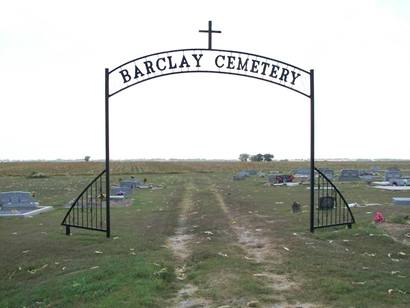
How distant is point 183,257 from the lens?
1059 cm

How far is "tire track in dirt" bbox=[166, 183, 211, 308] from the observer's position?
7168 millimetres

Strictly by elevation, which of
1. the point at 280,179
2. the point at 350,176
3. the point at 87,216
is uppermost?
the point at 350,176

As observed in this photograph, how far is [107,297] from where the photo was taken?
766 centimetres

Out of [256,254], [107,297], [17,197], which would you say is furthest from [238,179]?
[107,297]

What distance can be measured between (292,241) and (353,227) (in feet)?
9.93

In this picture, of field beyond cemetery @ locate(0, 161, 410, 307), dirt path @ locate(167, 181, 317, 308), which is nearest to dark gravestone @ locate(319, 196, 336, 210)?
field beyond cemetery @ locate(0, 161, 410, 307)

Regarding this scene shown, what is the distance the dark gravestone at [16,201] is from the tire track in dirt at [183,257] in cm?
725

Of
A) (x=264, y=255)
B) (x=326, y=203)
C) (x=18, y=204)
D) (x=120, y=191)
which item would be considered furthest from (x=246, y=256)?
(x=120, y=191)

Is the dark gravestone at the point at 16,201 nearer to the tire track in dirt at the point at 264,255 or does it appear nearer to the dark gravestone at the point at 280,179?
the tire track in dirt at the point at 264,255

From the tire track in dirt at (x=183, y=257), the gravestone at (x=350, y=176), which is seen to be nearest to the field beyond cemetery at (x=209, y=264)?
the tire track in dirt at (x=183, y=257)

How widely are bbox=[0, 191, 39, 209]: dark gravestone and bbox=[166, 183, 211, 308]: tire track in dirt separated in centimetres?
725

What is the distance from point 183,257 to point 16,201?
1429 centimetres

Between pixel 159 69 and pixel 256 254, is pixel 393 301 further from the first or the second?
pixel 159 69

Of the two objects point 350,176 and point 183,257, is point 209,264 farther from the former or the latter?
point 350,176
